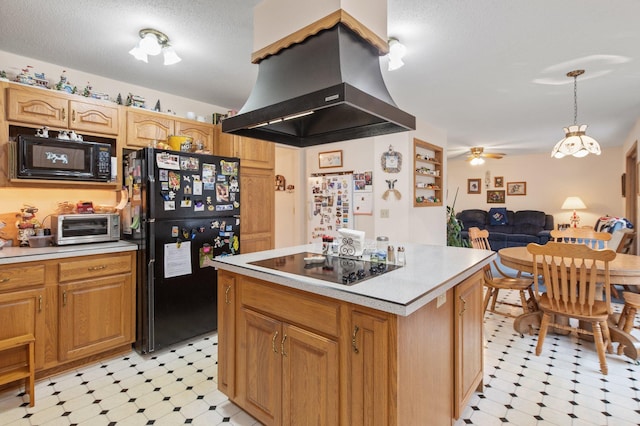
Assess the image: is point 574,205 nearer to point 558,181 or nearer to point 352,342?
point 558,181

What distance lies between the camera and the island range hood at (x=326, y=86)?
1.43 metres

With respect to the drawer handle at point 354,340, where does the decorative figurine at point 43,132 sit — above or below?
above

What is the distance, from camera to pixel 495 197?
7977mm

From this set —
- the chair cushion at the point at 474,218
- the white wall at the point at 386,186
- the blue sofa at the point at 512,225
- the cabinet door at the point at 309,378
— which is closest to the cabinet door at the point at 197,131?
the white wall at the point at 386,186

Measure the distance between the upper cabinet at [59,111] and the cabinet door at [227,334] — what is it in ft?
6.11

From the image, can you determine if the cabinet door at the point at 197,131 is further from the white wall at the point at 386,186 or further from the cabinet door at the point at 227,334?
the cabinet door at the point at 227,334

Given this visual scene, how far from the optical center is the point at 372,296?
118 centimetres

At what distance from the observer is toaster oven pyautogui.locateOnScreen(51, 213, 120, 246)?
2443 millimetres

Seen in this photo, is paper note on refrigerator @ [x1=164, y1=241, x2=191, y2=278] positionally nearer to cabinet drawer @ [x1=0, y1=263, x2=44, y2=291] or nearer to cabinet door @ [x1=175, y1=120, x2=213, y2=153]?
cabinet drawer @ [x1=0, y1=263, x2=44, y2=291]

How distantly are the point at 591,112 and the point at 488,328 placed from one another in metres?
3.20

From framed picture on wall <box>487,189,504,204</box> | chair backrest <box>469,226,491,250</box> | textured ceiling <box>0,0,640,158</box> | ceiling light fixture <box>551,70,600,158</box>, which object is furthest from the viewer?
framed picture on wall <box>487,189,504,204</box>

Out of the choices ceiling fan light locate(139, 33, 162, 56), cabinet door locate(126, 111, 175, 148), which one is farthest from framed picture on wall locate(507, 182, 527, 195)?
ceiling fan light locate(139, 33, 162, 56)

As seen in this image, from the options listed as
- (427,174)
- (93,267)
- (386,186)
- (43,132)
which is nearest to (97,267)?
(93,267)

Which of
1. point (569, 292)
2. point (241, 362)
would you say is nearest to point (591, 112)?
point (569, 292)
